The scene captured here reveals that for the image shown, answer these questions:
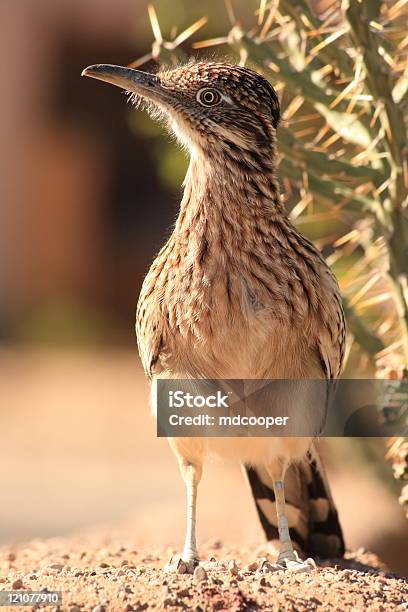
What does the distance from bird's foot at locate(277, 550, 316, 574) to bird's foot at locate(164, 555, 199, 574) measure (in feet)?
1.01

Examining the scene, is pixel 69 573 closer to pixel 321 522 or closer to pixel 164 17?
pixel 321 522

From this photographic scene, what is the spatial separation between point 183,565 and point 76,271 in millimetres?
10455

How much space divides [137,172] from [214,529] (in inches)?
378

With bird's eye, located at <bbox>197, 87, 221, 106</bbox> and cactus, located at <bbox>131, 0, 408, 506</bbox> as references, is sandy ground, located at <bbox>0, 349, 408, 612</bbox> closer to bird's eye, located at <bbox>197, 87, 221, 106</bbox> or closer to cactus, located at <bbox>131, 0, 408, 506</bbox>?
cactus, located at <bbox>131, 0, 408, 506</bbox>

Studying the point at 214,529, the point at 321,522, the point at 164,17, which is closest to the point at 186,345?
the point at 321,522

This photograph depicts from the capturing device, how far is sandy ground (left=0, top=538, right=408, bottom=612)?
112 inches

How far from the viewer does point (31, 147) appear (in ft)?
41.6

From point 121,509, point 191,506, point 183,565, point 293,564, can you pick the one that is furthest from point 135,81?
point 121,509

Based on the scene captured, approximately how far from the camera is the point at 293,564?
3453 mm

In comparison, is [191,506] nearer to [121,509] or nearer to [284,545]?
[284,545]

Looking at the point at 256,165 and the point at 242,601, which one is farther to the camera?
the point at 256,165

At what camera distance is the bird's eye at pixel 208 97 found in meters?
3.30

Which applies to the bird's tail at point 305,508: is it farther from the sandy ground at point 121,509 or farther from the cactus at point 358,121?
the cactus at point 358,121

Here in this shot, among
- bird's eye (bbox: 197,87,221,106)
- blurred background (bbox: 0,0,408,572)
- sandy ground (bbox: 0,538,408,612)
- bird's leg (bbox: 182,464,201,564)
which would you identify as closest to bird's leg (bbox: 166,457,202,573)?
bird's leg (bbox: 182,464,201,564)
